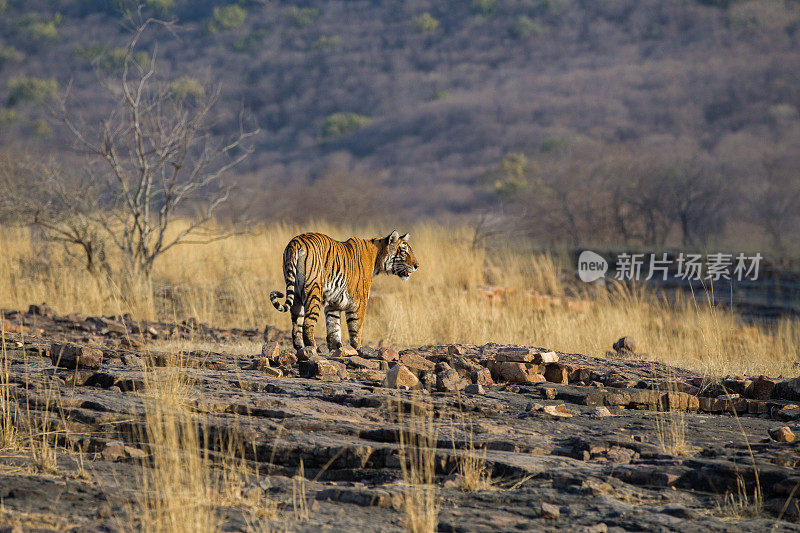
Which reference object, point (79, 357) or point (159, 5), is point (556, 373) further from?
point (159, 5)

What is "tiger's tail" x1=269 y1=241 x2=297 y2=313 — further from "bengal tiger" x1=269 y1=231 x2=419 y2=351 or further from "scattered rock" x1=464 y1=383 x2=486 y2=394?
"scattered rock" x1=464 y1=383 x2=486 y2=394

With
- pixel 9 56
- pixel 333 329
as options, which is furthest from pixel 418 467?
pixel 9 56

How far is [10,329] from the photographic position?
831 centimetres

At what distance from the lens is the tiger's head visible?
8766 millimetres

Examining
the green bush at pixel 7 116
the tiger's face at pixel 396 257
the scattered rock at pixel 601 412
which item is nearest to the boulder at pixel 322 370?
the scattered rock at pixel 601 412

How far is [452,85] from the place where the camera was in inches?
2132

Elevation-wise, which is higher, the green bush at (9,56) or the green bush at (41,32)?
the green bush at (41,32)

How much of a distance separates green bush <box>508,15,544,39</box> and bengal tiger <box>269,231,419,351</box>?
167ft

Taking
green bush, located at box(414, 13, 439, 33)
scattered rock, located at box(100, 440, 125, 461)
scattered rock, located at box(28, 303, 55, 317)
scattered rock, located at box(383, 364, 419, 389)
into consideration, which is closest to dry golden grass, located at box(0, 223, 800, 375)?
scattered rock, located at box(28, 303, 55, 317)

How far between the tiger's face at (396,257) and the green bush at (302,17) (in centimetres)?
5678

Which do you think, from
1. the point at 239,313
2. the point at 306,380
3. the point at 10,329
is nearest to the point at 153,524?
the point at 306,380

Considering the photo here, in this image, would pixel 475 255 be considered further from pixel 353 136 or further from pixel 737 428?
pixel 353 136

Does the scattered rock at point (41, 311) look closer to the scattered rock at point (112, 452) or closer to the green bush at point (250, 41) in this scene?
the scattered rock at point (112, 452)

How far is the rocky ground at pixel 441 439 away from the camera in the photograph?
3248 millimetres
